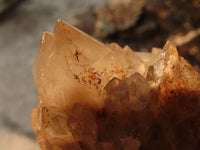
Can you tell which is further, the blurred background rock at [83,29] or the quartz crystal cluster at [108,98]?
the blurred background rock at [83,29]

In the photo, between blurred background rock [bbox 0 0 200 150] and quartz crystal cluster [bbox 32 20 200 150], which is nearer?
quartz crystal cluster [bbox 32 20 200 150]

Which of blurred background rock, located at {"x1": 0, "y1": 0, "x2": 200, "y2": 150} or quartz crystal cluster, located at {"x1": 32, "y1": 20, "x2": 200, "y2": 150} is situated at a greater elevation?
blurred background rock, located at {"x1": 0, "y1": 0, "x2": 200, "y2": 150}

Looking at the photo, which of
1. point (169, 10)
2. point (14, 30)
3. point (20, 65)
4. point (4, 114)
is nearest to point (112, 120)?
point (4, 114)

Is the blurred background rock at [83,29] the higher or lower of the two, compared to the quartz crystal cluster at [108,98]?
higher

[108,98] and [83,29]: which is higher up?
[83,29]
